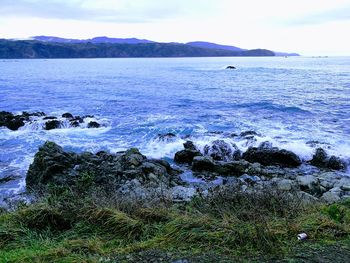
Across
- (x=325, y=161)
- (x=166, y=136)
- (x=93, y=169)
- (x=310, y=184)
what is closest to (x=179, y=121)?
(x=166, y=136)

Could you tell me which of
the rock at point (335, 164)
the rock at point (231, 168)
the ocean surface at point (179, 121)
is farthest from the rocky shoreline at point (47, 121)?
the rock at point (335, 164)

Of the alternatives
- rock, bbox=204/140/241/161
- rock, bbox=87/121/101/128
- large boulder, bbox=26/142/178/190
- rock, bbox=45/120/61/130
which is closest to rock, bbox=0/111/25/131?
rock, bbox=45/120/61/130

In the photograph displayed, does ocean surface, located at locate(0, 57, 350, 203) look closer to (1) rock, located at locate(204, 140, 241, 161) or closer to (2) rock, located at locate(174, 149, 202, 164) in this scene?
(1) rock, located at locate(204, 140, 241, 161)

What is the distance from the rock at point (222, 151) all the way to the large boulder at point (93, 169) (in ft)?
11.8

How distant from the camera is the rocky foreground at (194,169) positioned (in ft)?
45.5

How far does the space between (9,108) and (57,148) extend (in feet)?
75.2

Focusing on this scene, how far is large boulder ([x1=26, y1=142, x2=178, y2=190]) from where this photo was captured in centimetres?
1467

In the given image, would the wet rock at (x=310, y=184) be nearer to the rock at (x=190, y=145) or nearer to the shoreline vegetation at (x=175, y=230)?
the shoreline vegetation at (x=175, y=230)

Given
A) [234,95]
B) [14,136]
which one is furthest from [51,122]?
[234,95]

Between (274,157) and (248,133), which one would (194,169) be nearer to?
(274,157)

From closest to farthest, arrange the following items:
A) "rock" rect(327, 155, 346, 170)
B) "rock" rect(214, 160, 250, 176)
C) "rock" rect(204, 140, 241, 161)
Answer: "rock" rect(214, 160, 250, 176) → "rock" rect(327, 155, 346, 170) → "rock" rect(204, 140, 241, 161)

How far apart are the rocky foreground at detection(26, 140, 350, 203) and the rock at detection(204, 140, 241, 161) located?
2.1 inches

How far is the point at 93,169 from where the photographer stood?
15578mm

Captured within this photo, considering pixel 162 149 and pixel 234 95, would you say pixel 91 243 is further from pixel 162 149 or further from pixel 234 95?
pixel 234 95
